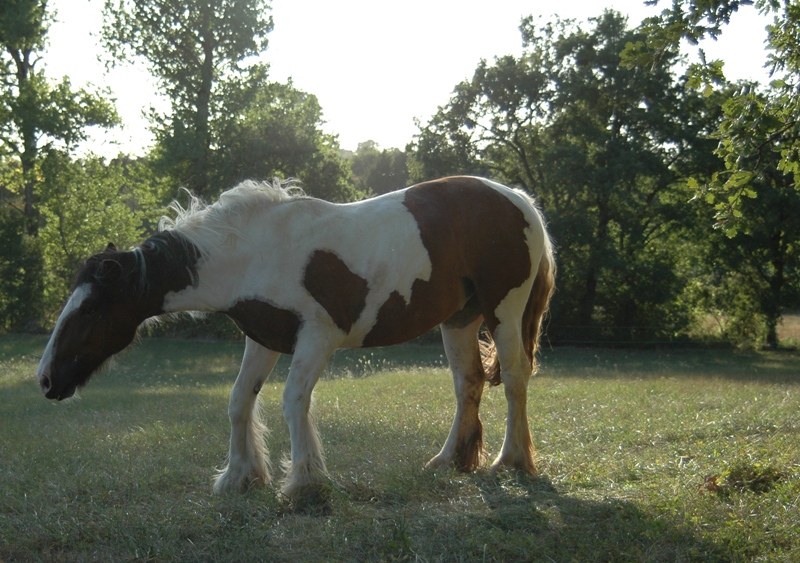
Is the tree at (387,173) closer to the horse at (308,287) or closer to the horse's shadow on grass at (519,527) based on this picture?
the horse at (308,287)

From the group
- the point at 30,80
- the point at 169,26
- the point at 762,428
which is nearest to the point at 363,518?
the point at 762,428

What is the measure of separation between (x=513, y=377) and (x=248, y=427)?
202 cm

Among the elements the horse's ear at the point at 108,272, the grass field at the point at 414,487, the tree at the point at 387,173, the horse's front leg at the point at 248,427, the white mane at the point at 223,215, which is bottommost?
the grass field at the point at 414,487

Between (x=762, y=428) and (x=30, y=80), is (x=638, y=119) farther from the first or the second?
(x=30, y=80)

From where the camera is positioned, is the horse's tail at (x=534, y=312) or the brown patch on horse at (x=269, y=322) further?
the horse's tail at (x=534, y=312)

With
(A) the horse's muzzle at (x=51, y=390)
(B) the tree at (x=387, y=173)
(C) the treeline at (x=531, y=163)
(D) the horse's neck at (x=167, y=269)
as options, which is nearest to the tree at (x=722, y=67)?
(D) the horse's neck at (x=167, y=269)

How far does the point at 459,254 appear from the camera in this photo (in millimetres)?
5562

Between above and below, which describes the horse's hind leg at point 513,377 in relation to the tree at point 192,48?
below

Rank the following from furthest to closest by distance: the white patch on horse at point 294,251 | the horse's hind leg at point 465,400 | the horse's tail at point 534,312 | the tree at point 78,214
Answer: the tree at point 78,214, the horse's tail at point 534,312, the horse's hind leg at point 465,400, the white patch on horse at point 294,251

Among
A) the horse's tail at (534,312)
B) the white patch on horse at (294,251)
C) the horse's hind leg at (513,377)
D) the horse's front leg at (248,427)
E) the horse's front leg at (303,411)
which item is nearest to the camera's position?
the horse's front leg at (303,411)

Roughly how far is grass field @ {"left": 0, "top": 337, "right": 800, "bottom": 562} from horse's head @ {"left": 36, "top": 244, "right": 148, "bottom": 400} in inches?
29.5

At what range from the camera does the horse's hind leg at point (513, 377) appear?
5.60 m

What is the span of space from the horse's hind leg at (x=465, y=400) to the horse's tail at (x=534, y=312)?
0.14 metres

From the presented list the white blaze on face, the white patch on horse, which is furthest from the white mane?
the white blaze on face
